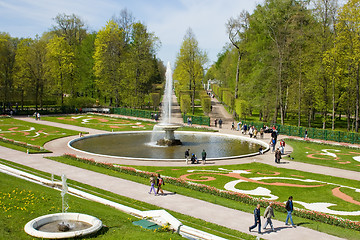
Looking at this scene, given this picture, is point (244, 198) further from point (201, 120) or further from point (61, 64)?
point (61, 64)

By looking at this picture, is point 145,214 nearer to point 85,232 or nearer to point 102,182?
point 85,232

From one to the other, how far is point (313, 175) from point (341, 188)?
12.3 ft

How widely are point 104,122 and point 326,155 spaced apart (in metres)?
38.1

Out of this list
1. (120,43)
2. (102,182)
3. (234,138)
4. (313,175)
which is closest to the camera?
(102,182)

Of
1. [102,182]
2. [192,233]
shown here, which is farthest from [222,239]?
[102,182]

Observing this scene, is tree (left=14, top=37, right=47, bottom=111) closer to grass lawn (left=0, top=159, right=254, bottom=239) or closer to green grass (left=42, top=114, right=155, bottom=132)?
green grass (left=42, top=114, right=155, bottom=132)

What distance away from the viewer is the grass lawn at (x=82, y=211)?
49.4 feet

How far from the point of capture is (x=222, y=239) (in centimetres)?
1492

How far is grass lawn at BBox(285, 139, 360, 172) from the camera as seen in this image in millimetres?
33688

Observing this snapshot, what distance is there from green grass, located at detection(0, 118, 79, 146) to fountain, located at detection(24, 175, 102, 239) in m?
27.8

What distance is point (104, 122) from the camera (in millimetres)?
62250

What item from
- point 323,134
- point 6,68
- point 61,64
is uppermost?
point 61,64

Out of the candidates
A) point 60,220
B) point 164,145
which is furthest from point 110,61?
point 60,220

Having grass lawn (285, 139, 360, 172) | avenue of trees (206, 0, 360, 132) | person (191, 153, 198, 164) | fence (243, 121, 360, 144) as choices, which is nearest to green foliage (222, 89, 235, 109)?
avenue of trees (206, 0, 360, 132)
